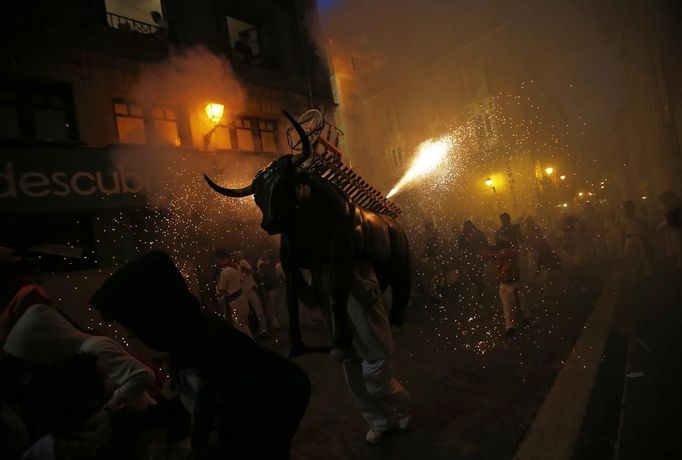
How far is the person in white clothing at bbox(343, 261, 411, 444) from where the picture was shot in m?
2.66

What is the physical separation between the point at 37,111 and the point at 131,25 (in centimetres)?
309

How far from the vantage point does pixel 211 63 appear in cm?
977

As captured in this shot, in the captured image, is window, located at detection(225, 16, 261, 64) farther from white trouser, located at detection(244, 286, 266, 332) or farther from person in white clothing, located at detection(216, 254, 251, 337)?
white trouser, located at detection(244, 286, 266, 332)

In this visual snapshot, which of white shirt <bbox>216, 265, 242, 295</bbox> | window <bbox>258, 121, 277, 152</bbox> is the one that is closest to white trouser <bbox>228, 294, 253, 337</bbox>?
white shirt <bbox>216, 265, 242, 295</bbox>

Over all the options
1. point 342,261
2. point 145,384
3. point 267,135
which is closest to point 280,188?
point 342,261

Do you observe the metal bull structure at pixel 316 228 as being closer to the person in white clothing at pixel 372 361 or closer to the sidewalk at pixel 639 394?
the person in white clothing at pixel 372 361

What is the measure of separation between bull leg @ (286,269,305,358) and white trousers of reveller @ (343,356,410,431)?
425mm

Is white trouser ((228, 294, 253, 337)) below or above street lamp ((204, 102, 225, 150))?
below

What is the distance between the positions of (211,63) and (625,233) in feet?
36.3

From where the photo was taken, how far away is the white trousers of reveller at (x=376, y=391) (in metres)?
2.69

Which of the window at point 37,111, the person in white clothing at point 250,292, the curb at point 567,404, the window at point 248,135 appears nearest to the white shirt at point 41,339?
the curb at point 567,404

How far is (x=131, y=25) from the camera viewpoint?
9.05 metres

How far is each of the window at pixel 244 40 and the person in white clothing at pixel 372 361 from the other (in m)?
10.2

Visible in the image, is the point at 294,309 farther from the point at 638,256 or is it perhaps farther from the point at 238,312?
the point at 638,256
